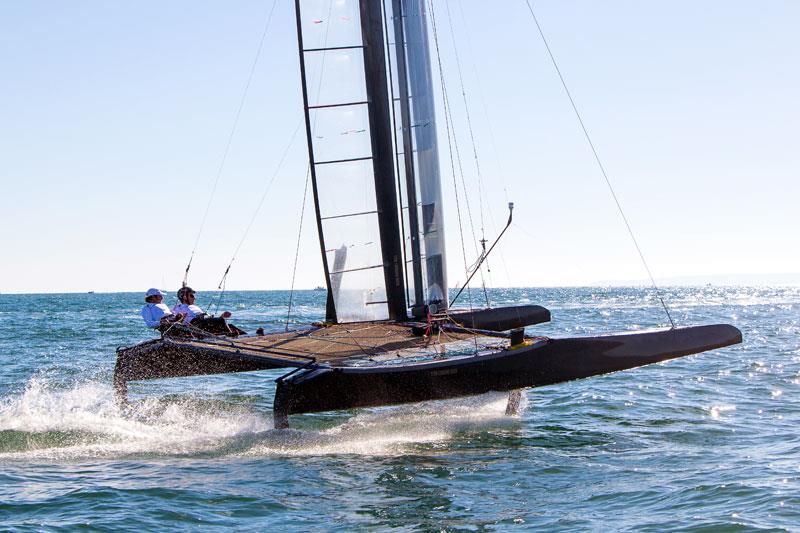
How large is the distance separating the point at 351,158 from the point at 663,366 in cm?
867

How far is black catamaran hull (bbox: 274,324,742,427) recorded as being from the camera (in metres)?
8.74

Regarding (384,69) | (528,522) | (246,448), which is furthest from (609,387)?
(528,522)

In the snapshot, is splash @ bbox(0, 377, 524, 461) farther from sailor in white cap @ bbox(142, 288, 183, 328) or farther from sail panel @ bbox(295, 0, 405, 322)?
sail panel @ bbox(295, 0, 405, 322)

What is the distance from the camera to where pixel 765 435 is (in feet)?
31.0

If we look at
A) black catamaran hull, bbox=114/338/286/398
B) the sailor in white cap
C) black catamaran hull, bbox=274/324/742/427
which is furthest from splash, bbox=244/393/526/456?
the sailor in white cap

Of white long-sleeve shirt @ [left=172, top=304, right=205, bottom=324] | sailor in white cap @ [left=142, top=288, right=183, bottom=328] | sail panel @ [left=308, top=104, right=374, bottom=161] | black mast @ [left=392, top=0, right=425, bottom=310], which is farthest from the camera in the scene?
black mast @ [left=392, top=0, right=425, bottom=310]

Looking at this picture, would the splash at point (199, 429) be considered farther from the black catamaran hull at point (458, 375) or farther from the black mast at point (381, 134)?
the black mast at point (381, 134)

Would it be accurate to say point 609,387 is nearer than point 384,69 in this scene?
No

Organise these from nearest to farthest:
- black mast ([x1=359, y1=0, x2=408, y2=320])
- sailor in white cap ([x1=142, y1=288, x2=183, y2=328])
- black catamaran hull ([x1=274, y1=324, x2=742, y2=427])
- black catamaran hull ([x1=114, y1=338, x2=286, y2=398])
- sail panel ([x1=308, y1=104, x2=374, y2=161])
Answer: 1. black catamaran hull ([x1=274, y1=324, x2=742, y2=427])
2. black catamaran hull ([x1=114, y1=338, x2=286, y2=398])
3. sailor in white cap ([x1=142, y1=288, x2=183, y2=328])
4. sail panel ([x1=308, y1=104, x2=374, y2=161])
5. black mast ([x1=359, y1=0, x2=408, y2=320])

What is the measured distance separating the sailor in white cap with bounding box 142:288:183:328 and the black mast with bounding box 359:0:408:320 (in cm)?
293

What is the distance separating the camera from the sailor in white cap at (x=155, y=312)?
11.2 metres

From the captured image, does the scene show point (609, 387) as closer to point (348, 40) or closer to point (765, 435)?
point (765, 435)

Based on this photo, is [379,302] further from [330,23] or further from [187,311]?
[330,23]

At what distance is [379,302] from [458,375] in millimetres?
3835
